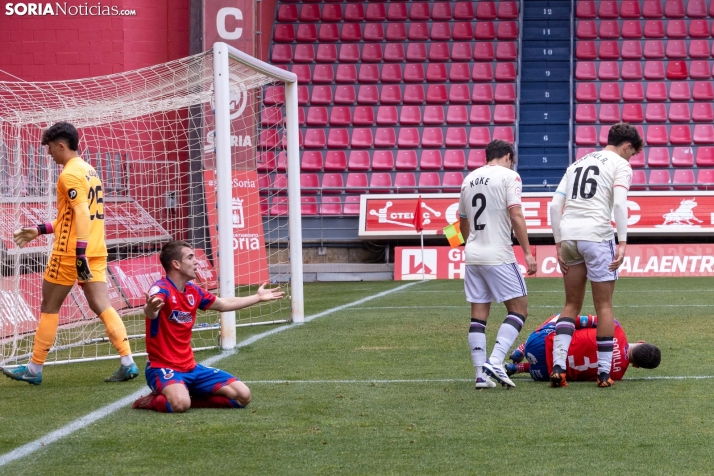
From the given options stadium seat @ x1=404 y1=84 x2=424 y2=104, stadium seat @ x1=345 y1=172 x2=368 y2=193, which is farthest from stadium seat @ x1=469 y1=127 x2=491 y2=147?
stadium seat @ x1=345 y1=172 x2=368 y2=193

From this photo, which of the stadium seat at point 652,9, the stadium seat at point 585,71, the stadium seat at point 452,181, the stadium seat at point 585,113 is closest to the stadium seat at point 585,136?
the stadium seat at point 585,113

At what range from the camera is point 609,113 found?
23297mm

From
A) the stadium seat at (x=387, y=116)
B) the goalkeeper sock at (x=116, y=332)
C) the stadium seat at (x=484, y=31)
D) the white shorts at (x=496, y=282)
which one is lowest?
the goalkeeper sock at (x=116, y=332)

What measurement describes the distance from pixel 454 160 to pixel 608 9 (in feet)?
19.2

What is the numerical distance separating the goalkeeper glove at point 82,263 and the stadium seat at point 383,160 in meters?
15.4

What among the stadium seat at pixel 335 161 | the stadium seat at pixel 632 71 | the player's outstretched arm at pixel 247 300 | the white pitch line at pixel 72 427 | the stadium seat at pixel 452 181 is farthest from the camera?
the stadium seat at pixel 632 71

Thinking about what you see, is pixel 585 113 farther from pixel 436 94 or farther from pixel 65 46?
pixel 65 46

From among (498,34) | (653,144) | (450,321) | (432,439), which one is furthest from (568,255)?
(498,34)

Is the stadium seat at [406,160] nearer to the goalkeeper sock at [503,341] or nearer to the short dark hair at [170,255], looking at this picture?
the goalkeeper sock at [503,341]

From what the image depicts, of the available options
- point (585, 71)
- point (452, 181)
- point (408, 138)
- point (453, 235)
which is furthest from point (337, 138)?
point (585, 71)

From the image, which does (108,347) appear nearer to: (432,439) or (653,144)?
(432,439)

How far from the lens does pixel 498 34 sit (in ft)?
80.1

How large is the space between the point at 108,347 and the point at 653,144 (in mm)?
15660

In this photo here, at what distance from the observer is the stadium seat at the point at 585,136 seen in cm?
2261
